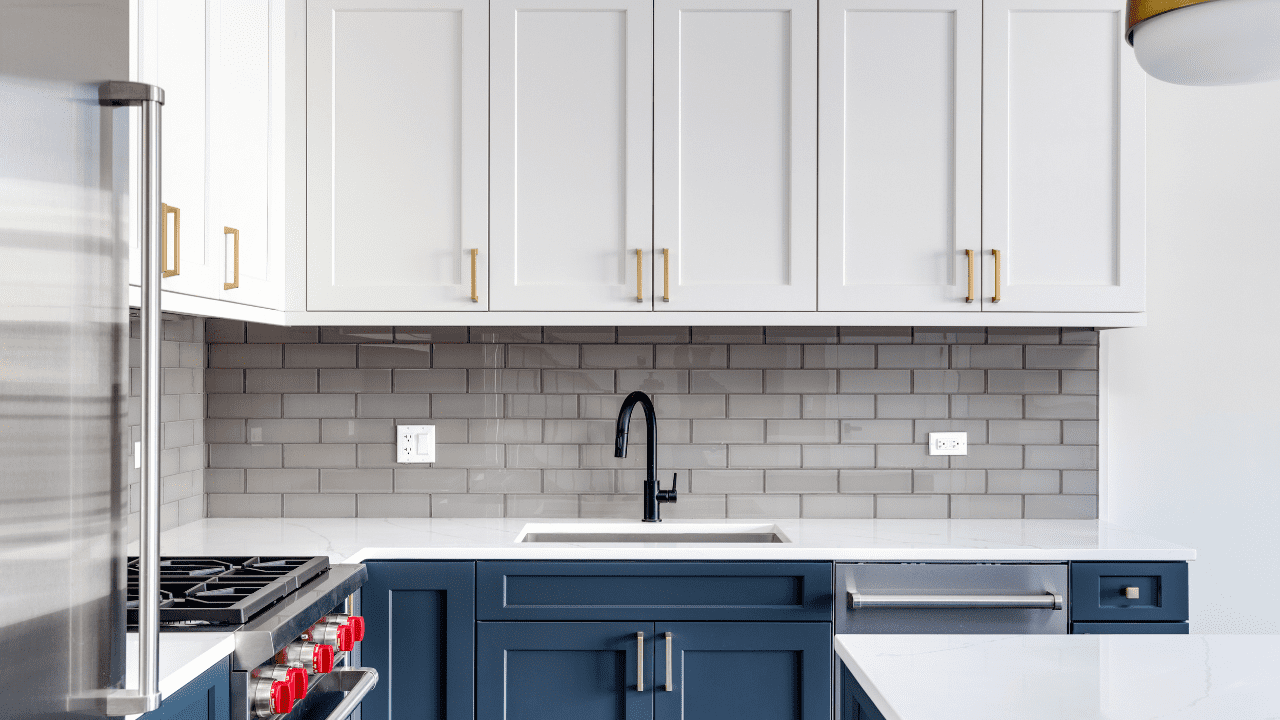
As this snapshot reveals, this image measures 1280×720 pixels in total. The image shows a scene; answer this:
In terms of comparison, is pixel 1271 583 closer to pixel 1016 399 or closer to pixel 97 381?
pixel 1016 399

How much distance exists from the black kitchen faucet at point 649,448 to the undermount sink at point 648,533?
52 mm

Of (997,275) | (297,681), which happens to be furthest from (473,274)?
(997,275)

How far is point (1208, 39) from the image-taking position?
110 centimetres

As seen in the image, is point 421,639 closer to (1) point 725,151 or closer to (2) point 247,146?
(2) point 247,146

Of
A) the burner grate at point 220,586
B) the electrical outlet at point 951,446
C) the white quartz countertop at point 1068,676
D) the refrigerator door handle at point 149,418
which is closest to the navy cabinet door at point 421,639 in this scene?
the burner grate at point 220,586

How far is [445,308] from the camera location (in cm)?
230

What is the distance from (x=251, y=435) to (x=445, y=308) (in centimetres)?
80

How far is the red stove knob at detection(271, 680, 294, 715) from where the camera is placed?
1417mm

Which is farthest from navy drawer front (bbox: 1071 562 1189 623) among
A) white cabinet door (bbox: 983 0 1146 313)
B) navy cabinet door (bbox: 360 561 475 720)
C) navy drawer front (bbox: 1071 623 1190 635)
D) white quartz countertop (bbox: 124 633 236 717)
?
white quartz countertop (bbox: 124 633 236 717)

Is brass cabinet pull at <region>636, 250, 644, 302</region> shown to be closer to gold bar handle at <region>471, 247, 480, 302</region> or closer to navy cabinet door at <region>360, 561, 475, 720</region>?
gold bar handle at <region>471, 247, 480, 302</region>

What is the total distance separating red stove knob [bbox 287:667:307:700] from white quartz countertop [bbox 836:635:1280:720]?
0.88m

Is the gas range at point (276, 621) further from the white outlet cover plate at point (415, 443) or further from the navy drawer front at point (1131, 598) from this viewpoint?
the navy drawer front at point (1131, 598)

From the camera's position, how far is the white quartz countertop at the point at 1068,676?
105 cm

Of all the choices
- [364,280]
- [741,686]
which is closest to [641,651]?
[741,686]
